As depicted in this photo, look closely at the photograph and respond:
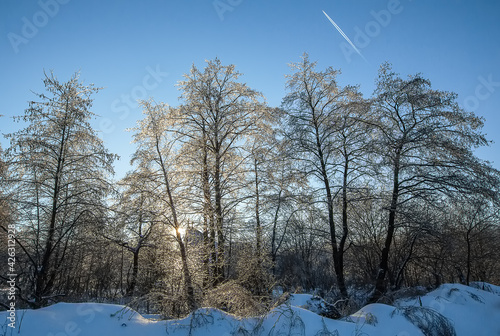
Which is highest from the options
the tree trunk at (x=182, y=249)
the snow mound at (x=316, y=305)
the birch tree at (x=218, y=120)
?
the birch tree at (x=218, y=120)

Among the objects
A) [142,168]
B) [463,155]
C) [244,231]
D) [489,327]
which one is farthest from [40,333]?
[463,155]

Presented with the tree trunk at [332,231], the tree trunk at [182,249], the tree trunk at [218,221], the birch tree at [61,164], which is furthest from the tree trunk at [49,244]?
the tree trunk at [332,231]

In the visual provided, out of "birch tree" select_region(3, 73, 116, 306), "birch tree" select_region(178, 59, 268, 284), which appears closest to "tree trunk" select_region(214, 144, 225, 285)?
"birch tree" select_region(178, 59, 268, 284)

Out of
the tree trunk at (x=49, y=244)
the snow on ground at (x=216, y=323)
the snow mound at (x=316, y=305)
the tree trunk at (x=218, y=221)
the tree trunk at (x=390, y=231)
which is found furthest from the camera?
the tree trunk at (x=390, y=231)

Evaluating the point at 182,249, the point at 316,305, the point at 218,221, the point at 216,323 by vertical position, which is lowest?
the point at 316,305

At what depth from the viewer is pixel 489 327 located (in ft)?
23.7

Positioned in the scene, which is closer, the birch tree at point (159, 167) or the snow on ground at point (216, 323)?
the snow on ground at point (216, 323)

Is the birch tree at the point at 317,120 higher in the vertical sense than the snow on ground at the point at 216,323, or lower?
higher

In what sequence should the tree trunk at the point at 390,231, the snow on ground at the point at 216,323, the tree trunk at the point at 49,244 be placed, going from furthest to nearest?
the tree trunk at the point at 390,231, the tree trunk at the point at 49,244, the snow on ground at the point at 216,323

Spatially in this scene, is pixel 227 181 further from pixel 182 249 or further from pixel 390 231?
pixel 390 231

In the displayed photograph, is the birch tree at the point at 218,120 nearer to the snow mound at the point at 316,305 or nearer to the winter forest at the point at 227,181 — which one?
the winter forest at the point at 227,181

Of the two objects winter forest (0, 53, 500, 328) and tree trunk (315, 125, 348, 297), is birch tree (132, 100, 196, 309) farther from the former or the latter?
tree trunk (315, 125, 348, 297)

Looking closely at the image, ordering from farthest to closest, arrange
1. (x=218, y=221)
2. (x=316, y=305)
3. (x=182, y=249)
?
(x=218, y=221) → (x=316, y=305) → (x=182, y=249)

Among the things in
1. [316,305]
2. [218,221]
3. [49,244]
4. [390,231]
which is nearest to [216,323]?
[316,305]
